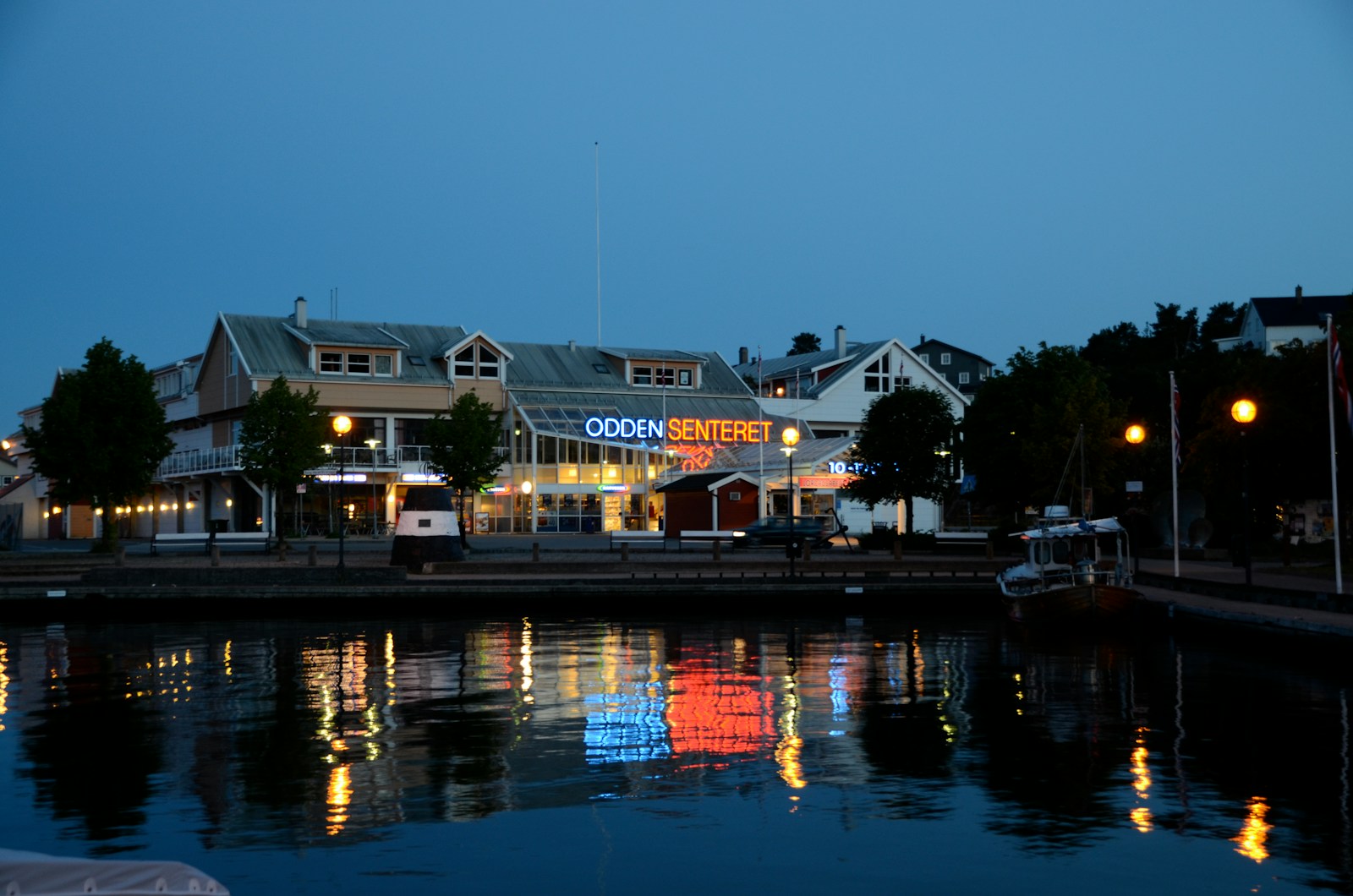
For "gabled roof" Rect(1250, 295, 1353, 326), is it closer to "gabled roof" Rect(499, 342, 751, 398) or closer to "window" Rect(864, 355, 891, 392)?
"window" Rect(864, 355, 891, 392)

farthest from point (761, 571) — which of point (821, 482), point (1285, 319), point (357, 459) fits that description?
point (1285, 319)

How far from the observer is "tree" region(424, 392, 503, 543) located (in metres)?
66.1

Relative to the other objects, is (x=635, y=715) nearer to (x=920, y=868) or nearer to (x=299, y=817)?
(x=299, y=817)

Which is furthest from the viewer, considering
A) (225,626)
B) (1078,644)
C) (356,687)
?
(225,626)

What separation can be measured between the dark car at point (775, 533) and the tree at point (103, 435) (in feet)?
85.8

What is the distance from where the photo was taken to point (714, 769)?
15.6 meters

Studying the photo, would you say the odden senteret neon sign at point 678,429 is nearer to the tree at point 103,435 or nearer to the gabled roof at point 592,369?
the gabled roof at point 592,369

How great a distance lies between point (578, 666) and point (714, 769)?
1035 centimetres

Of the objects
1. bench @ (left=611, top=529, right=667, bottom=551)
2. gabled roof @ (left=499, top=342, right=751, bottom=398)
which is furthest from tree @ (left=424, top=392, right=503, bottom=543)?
gabled roof @ (left=499, top=342, right=751, bottom=398)

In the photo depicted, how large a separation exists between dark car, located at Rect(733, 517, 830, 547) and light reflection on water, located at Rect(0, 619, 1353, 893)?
3166cm

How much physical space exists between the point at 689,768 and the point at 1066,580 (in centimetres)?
2036

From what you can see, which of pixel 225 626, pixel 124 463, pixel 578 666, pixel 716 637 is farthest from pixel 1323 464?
pixel 124 463

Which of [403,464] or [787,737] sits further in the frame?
[403,464]

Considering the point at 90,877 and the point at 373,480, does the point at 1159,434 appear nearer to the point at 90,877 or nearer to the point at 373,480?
the point at 373,480
